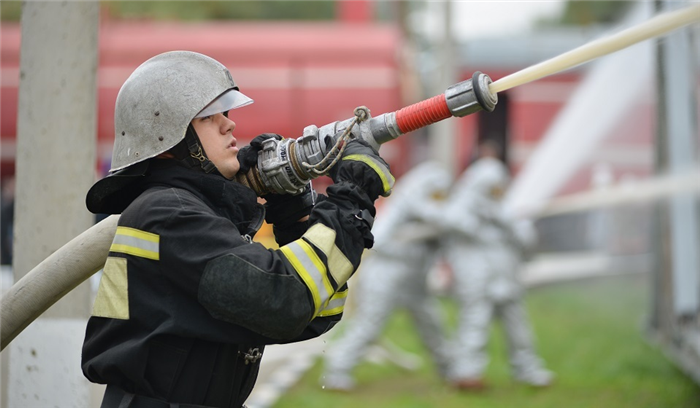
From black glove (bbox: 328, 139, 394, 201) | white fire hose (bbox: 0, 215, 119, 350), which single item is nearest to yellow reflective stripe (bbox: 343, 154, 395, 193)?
black glove (bbox: 328, 139, 394, 201)

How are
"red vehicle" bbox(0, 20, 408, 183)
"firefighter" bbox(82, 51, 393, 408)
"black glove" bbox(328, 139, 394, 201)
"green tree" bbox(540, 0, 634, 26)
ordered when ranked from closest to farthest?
"firefighter" bbox(82, 51, 393, 408) → "black glove" bbox(328, 139, 394, 201) → "red vehicle" bbox(0, 20, 408, 183) → "green tree" bbox(540, 0, 634, 26)

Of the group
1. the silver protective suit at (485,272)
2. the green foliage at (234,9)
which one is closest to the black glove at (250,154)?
the silver protective suit at (485,272)

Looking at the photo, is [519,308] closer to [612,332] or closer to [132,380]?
[612,332]

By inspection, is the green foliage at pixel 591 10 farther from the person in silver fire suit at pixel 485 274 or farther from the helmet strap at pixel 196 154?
the helmet strap at pixel 196 154

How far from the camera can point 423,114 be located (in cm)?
231

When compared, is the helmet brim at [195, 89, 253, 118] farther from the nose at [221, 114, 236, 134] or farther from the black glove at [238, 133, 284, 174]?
the black glove at [238, 133, 284, 174]

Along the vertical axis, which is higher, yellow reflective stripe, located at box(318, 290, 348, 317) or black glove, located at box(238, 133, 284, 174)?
black glove, located at box(238, 133, 284, 174)

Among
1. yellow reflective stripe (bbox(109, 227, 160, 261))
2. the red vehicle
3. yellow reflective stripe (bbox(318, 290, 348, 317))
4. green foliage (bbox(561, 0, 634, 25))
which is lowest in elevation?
yellow reflective stripe (bbox(318, 290, 348, 317))

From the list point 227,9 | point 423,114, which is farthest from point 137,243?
point 227,9

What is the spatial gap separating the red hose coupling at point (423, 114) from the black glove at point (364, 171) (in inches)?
4.8

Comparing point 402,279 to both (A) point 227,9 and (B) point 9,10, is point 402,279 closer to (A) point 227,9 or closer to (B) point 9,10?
(B) point 9,10

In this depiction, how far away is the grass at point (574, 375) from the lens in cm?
698

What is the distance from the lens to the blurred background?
6387 millimetres

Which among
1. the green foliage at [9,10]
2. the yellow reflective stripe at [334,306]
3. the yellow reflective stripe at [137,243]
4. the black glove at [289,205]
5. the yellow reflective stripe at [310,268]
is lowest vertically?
the yellow reflective stripe at [334,306]
